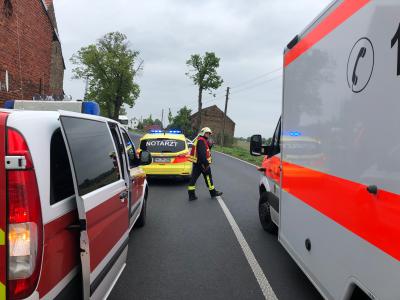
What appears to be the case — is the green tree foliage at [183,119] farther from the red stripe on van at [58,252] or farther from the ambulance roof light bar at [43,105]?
the red stripe on van at [58,252]

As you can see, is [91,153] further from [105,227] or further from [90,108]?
[90,108]

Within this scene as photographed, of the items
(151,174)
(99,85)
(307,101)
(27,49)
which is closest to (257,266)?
(307,101)

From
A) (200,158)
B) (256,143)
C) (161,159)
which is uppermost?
(256,143)

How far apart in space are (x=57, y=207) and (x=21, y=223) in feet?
1.12

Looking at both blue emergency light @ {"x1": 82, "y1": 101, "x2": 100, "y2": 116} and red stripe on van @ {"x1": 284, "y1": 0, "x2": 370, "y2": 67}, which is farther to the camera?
blue emergency light @ {"x1": 82, "y1": 101, "x2": 100, "y2": 116}

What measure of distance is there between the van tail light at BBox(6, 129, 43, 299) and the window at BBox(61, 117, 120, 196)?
0.53 meters

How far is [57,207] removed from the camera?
246 cm

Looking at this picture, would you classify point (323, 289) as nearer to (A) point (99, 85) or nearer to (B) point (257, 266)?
(B) point (257, 266)

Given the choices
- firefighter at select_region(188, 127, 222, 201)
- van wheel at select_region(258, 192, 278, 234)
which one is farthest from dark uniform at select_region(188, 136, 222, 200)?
van wheel at select_region(258, 192, 278, 234)

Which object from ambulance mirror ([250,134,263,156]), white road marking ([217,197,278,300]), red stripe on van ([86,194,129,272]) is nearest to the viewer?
red stripe on van ([86,194,129,272])

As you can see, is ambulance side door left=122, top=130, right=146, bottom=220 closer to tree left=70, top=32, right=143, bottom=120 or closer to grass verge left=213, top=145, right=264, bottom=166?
grass verge left=213, top=145, right=264, bottom=166

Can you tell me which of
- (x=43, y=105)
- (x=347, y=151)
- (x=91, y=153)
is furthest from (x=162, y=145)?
(x=347, y=151)

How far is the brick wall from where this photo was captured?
452 inches

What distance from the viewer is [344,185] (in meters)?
2.94
